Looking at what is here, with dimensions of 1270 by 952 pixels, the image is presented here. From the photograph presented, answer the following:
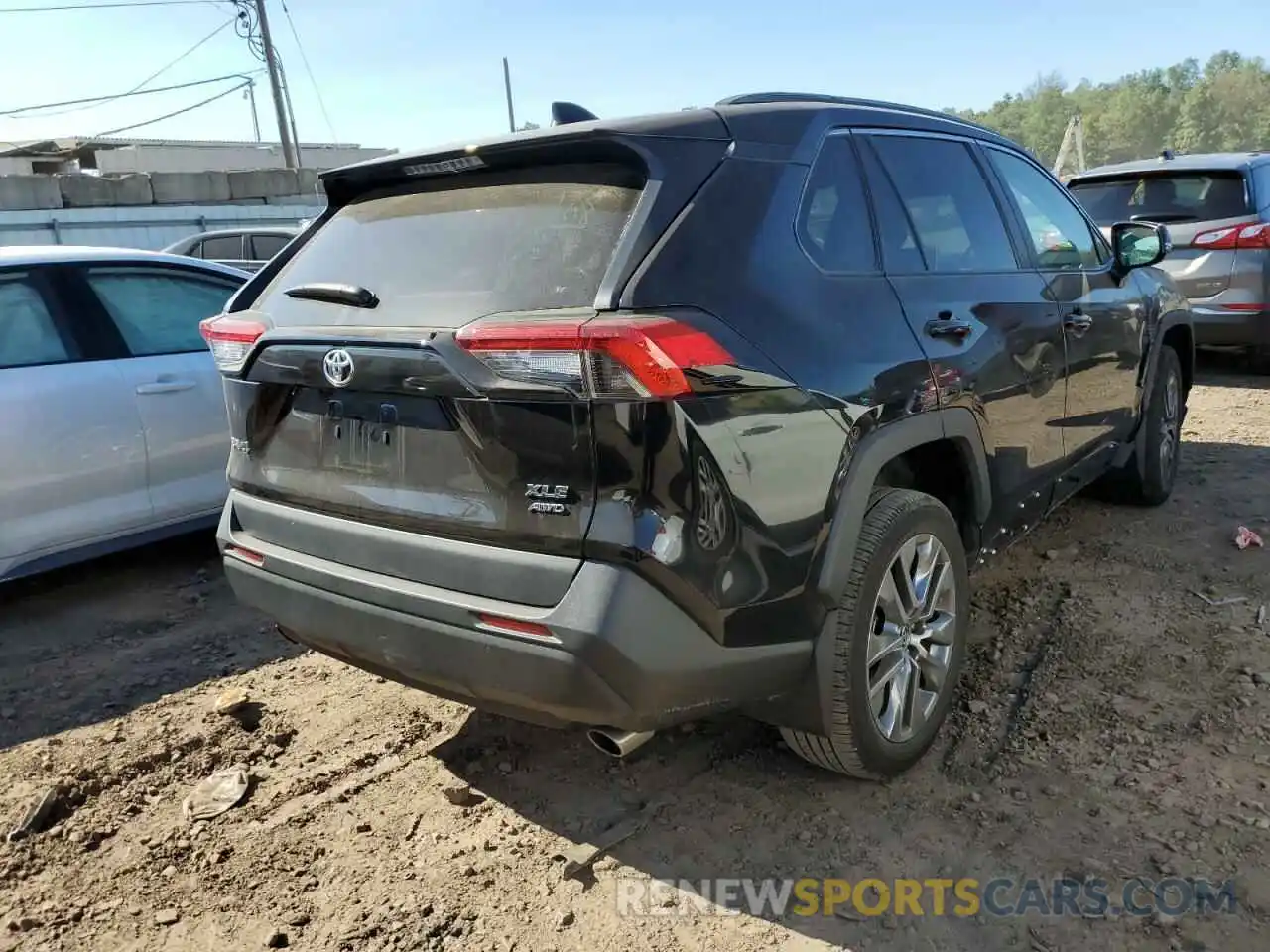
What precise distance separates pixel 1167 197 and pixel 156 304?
719 cm

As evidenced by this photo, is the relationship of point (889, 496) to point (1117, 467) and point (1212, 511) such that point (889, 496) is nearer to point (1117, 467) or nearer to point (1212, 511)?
point (1117, 467)

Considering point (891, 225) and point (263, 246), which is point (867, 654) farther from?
point (263, 246)

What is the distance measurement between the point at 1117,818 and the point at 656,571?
59.9 inches

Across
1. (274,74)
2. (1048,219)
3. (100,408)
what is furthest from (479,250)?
(274,74)

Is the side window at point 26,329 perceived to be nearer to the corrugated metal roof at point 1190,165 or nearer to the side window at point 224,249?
the corrugated metal roof at point 1190,165

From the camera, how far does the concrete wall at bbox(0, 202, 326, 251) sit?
53.4ft

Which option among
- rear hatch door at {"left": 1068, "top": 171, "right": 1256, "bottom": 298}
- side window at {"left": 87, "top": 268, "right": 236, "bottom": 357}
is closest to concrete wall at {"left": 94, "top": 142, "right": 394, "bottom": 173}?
rear hatch door at {"left": 1068, "top": 171, "right": 1256, "bottom": 298}

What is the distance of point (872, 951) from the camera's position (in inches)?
87.2

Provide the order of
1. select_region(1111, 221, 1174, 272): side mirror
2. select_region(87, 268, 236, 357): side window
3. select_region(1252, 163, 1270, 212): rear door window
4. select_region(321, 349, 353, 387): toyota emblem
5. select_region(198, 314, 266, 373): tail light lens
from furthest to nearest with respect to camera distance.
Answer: select_region(1252, 163, 1270, 212): rear door window
select_region(87, 268, 236, 357): side window
select_region(1111, 221, 1174, 272): side mirror
select_region(198, 314, 266, 373): tail light lens
select_region(321, 349, 353, 387): toyota emblem

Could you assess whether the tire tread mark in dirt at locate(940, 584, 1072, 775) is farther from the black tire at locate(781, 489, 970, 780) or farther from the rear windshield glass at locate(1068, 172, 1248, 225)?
the rear windshield glass at locate(1068, 172, 1248, 225)

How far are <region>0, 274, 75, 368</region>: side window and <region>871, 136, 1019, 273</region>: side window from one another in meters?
3.50

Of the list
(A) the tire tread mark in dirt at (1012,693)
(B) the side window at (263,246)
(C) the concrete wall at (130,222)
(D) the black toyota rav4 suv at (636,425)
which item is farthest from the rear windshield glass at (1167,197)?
(C) the concrete wall at (130,222)

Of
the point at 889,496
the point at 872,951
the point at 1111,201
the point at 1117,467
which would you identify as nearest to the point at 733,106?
the point at 889,496

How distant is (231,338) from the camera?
8.96 ft
